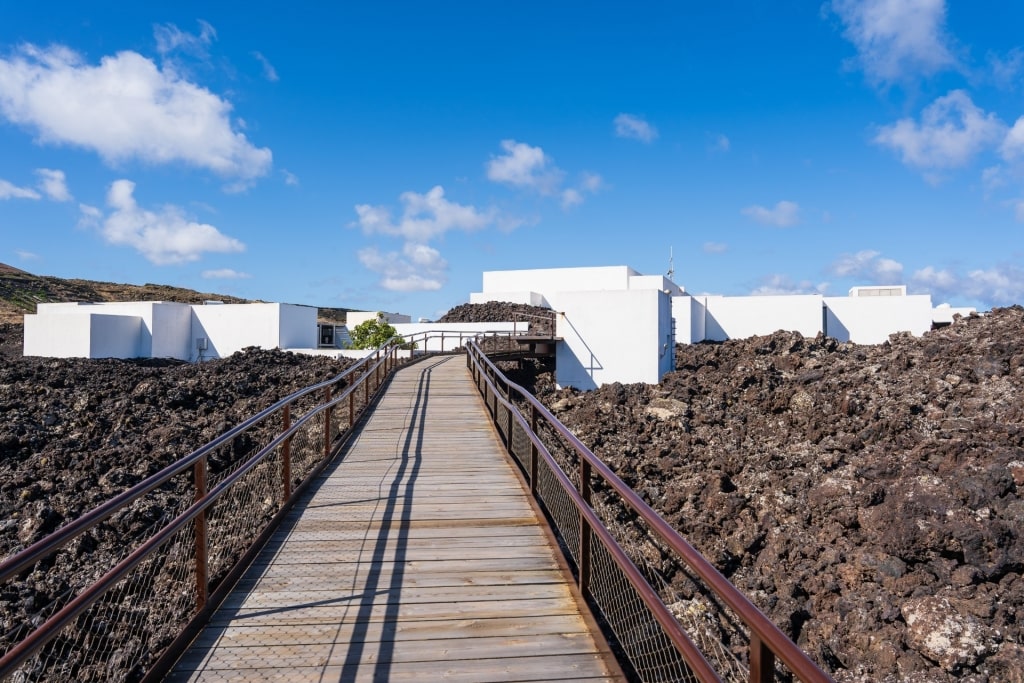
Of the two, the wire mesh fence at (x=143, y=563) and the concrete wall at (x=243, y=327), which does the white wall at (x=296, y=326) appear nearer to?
the concrete wall at (x=243, y=327)

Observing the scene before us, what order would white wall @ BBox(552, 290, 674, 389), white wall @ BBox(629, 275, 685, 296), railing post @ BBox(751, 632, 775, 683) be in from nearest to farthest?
1. railing post @ BBox(751, 632, 775, 683)
2. white wall @ BBox(552, 290, 674, 389)
3. white wall @ BBox(629, 275, 685, 296)

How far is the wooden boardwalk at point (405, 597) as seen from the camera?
312cm

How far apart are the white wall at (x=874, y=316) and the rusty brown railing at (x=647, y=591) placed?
33882mm

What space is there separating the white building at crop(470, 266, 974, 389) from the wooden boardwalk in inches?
728

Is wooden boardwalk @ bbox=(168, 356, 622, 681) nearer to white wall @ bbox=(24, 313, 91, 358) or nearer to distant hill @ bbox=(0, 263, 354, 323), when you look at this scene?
white wall @ bbox=(24, 313, 91, 358)

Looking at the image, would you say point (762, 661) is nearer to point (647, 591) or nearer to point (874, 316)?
point (647, 591)

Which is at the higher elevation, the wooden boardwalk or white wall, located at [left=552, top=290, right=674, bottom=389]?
white wall, located at [left=552, top=290, right=674, bottom=389]

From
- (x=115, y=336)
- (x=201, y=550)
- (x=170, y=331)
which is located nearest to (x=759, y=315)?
(x=170, y=331)

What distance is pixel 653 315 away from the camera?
81.1 ft

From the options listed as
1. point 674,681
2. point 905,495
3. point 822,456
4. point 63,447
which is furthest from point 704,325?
point 674,681

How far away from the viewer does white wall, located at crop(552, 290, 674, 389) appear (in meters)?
24.8

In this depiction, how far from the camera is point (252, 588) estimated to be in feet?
13.1

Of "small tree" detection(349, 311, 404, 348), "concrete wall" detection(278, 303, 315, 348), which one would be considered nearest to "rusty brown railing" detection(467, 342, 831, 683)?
"small tree" detection(349, 311, 404, 348)

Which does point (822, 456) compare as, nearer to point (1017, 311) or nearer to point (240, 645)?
point (240, 645)
